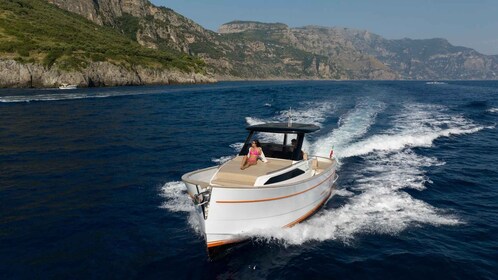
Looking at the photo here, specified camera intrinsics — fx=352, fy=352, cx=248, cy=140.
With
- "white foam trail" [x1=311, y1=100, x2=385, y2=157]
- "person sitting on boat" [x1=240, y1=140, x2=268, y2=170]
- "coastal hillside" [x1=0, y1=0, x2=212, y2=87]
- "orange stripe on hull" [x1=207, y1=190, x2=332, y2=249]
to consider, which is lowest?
"orange stripe on hull" [x1=207, y1=190, x2=332, y2=249]

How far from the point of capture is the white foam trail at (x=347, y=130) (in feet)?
89.6

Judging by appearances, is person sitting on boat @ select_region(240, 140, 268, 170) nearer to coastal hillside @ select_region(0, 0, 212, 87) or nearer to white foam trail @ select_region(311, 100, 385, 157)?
white foam trail @ select_region(311, 100, 385, 157)

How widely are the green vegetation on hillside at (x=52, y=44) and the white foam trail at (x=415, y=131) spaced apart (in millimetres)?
90480

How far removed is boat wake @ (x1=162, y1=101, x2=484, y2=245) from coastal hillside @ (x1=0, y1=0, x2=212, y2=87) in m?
83.7

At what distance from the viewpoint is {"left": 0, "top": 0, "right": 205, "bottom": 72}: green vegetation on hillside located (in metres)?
96.0

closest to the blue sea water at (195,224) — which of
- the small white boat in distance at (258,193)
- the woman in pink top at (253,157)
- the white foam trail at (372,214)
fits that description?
the white foam trail at (372,214)

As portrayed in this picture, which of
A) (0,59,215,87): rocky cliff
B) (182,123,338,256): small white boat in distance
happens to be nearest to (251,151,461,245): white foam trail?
(182,123,338,256): small white boat in distance

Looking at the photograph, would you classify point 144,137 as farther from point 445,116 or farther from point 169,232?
point 445,116

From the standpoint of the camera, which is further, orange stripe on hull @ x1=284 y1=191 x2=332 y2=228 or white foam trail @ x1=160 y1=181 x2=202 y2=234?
white foam trail @ x1=160 y1=181 x2=202 y2=234

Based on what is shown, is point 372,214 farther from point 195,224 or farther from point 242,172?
point 195,224

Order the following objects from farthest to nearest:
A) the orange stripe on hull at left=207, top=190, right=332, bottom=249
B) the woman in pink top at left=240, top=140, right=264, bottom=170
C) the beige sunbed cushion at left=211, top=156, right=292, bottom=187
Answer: the woman in pink top at left=240, top=140, right=264, bottom=170 < the beige sunbed cushion at left=211, top=156, right=292, bottom=187 < the orange stripe on hull at left=207, top=190, right=332, bottom=249

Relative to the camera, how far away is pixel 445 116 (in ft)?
138

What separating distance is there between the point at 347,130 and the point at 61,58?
3640 inches

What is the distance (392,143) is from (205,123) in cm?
2057
